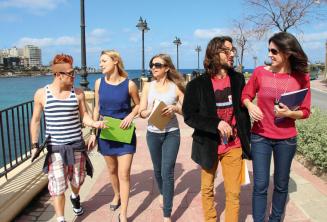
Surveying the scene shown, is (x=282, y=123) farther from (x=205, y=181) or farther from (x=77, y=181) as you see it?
(x=77, y=181)

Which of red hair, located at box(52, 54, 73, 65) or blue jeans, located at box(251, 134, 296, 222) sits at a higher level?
red hair, located at box(52, 54, 73, 65)

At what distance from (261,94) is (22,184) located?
3.18 metres

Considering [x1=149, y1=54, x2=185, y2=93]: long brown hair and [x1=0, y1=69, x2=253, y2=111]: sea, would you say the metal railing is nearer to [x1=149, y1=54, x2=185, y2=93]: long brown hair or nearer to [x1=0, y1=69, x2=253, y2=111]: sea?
[x1=149, y1=54, x2=185, y2=93]: long brown hair

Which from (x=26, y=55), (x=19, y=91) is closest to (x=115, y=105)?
(x=19, y=91)

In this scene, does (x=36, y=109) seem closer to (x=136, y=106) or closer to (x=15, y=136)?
A: (x=136, y=106)

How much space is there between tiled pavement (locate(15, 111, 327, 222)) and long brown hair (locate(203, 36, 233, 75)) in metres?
1.79

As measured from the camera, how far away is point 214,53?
3096mm

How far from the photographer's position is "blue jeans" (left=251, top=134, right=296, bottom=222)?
10.3 feet

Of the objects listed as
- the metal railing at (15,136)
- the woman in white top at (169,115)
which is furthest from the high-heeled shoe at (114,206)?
the metal railing at (15,136)

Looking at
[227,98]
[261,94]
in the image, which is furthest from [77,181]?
[261,94]

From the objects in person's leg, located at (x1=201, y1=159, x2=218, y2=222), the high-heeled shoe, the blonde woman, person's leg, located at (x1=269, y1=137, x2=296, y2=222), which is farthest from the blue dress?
person's leg, located at (x1=269, y1=137, x2=296, y2=222)

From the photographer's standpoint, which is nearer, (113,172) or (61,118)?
(61,118)

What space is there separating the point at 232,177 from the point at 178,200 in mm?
1448

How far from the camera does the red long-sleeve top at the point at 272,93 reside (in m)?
3.04
